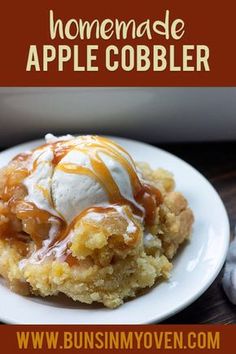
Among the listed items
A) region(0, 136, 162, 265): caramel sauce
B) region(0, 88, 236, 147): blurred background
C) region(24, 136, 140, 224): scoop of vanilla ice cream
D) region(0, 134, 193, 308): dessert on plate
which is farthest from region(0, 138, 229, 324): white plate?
region(0, 88, 236, 147): blurred background

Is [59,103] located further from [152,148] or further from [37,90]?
[152,148]

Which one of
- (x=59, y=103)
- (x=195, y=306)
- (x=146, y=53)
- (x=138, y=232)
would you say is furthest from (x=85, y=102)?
(x=195, y=306)

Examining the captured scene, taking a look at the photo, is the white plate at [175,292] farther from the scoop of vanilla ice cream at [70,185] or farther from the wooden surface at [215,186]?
the scoop of vanilla ice cream at [70,185]

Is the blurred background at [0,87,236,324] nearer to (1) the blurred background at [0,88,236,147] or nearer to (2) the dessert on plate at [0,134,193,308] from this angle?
(1) the blurred background at [0,88,236,147]

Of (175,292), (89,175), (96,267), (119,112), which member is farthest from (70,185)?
(119,112)

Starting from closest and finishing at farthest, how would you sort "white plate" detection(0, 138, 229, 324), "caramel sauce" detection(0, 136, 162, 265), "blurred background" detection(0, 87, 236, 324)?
1. "white plate" detection(0, 138, 229, 324)
2. "caramel sauce" detection(0, 136, 162, 265)
3. "blurred background" detection(0, 87, 236, 324)

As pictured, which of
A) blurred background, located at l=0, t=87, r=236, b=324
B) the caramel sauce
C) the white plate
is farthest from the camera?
blurred background, located at l=0, t=87, r=236, b=324

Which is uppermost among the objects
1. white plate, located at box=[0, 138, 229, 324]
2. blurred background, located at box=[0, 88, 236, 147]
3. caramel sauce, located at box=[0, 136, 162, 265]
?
blurred background, located at box=[0, 88, 236, 147]

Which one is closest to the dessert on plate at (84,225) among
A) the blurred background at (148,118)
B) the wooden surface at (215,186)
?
the wooden surface at (215,186)
